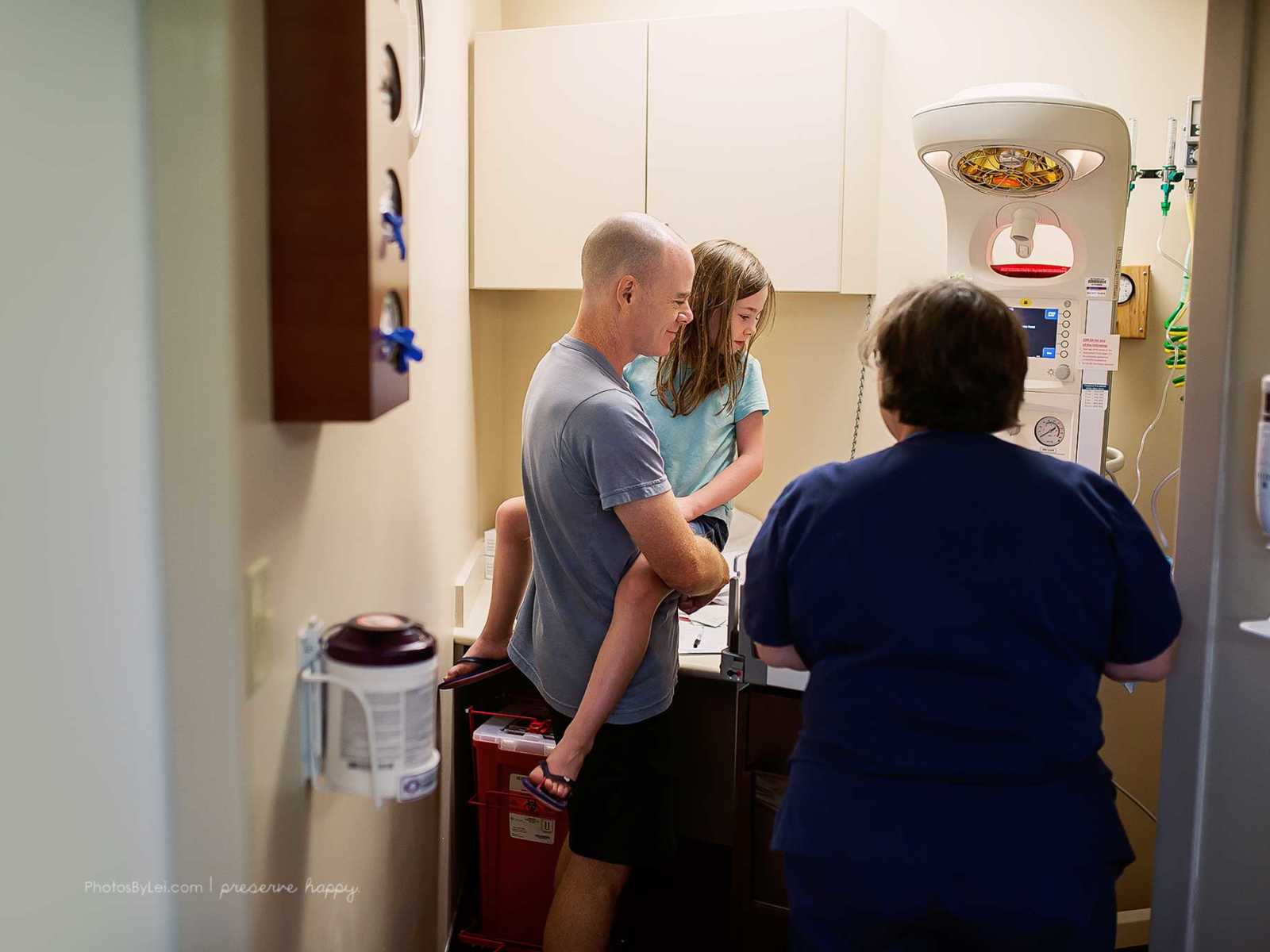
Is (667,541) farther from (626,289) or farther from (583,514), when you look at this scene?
(626,289)

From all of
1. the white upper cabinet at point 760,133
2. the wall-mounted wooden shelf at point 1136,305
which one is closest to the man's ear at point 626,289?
the white upper cabinet at point 760,133

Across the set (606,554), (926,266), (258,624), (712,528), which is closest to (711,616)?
(712,528)

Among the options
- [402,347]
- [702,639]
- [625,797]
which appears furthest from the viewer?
[702,639]

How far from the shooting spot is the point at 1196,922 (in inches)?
65.9

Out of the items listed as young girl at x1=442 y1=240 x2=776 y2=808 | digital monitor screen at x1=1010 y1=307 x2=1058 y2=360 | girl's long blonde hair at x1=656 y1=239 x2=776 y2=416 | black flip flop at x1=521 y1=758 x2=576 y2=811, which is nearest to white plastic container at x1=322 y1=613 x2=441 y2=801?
black flip flop at x1=521 y1=758 x2=576 y2=811

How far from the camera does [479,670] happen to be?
7.50ft

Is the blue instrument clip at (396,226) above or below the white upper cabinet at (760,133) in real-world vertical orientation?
below

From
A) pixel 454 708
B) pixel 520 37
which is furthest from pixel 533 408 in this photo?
pixel 520 37

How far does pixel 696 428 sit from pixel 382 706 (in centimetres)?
107

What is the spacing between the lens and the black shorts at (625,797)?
2043 millimetres

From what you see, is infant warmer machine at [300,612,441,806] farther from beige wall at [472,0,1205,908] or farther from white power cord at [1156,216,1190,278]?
white power cord at [1156,216,1190,278]

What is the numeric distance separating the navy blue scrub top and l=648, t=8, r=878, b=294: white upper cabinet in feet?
4.20

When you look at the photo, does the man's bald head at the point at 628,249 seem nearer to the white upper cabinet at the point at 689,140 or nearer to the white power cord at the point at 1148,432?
the white upper cabinet at the point at 689,140

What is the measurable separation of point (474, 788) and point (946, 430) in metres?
1.76
